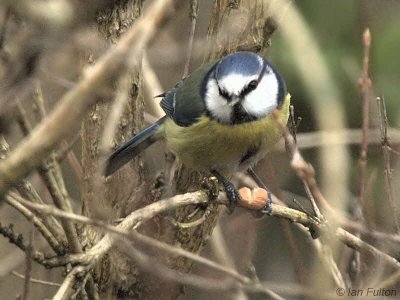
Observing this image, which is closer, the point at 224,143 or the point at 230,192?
the point at 230,192

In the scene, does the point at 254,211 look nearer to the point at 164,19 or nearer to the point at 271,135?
the point at 271,135

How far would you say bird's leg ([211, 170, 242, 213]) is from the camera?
225 cm

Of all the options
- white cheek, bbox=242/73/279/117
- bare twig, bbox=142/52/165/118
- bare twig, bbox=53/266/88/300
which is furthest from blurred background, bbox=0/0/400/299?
bare twig, bbox=53/266/88/300

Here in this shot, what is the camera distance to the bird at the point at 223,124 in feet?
7.59

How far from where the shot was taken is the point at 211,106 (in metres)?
2.49

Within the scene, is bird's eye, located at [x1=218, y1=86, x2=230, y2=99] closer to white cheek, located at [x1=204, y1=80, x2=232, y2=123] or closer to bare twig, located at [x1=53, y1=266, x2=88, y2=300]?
white cheek, located at [x1=204, y1=80, x2=232, y2=123]

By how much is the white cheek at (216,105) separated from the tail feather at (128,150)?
0.24m

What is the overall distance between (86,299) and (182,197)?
0.41m

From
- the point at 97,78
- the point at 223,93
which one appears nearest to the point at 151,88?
the point at 223,93

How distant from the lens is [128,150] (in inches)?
90.5

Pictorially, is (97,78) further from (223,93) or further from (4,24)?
(223,93)

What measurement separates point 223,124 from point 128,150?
0.36 m

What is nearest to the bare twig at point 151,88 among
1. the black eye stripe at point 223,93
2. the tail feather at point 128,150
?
the tail feather at point 128,150

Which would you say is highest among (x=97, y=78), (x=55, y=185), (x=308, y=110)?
(x=97, y=78)
